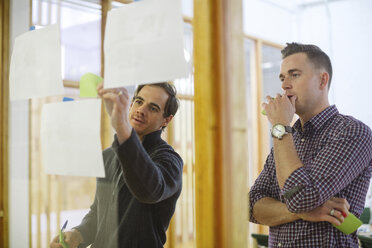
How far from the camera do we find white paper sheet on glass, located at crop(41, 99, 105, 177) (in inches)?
36.4

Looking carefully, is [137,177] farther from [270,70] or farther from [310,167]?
[270,70]

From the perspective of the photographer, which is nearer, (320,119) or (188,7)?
(188,7)

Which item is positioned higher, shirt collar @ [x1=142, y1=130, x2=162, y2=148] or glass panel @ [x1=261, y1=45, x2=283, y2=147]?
glass panel @ [x1=261, y1=45, x2=283, y2=147]


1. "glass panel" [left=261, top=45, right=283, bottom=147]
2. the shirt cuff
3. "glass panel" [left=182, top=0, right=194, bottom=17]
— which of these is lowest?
the shirt cuff

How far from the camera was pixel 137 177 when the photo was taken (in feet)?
2.80

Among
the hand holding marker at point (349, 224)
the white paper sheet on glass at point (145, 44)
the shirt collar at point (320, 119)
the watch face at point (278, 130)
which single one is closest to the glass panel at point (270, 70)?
the shirt collar at point (320, 119)

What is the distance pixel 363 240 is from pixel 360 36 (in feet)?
9.40

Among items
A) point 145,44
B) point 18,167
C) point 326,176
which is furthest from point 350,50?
point 145,44

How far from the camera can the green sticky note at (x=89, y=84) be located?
938mm

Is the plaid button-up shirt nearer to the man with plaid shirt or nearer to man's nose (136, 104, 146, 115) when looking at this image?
the man with plaid shirt

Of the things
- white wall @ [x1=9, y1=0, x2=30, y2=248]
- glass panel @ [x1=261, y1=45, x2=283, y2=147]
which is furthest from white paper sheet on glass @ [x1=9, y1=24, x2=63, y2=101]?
glass panel @ [x1=261, y1=45, x2=283, y2=147]

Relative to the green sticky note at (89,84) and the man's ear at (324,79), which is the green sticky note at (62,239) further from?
the man's ear at (324,79)

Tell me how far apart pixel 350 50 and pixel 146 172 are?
4187 mm

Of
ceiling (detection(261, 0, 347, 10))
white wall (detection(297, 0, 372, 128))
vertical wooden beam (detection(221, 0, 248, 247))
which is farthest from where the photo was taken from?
ceiling (detection(261, 0, 347, 10))
